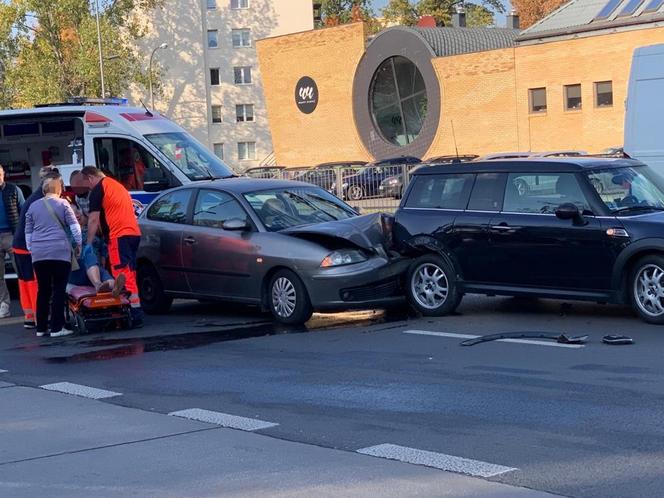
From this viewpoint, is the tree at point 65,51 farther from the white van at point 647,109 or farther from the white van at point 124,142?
the white van at point 647,109

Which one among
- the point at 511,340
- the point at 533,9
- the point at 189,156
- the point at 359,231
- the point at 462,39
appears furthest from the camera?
the point at 533,9

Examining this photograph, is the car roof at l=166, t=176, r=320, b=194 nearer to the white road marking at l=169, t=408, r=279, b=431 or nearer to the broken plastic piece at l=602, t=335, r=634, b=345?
the broken plastic piece at l=602, t=335, r=634, b=345

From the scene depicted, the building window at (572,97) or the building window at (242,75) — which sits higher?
the building window at (242,75)

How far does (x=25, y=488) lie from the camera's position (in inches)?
244

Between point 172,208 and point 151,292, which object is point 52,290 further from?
point 172,208

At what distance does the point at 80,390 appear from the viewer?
29.9 feet

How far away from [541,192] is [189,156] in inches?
295

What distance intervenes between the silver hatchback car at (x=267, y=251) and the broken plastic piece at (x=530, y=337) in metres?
2.03

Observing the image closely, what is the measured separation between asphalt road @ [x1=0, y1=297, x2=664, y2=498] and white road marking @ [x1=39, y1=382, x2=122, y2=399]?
14cm

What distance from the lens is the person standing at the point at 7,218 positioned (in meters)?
14.4

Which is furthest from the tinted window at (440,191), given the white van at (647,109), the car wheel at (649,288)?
the white van at (647,109)

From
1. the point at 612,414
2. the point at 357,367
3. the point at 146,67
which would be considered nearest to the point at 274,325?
the point at 357,367

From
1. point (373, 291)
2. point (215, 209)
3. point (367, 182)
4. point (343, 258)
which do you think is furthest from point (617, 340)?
point (367, 182)

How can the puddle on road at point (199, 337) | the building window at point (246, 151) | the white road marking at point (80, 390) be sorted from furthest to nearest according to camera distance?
the building window at point (246, 151) < the puddle on road at point (199, 337) < the white road marking at point (80, 390)
